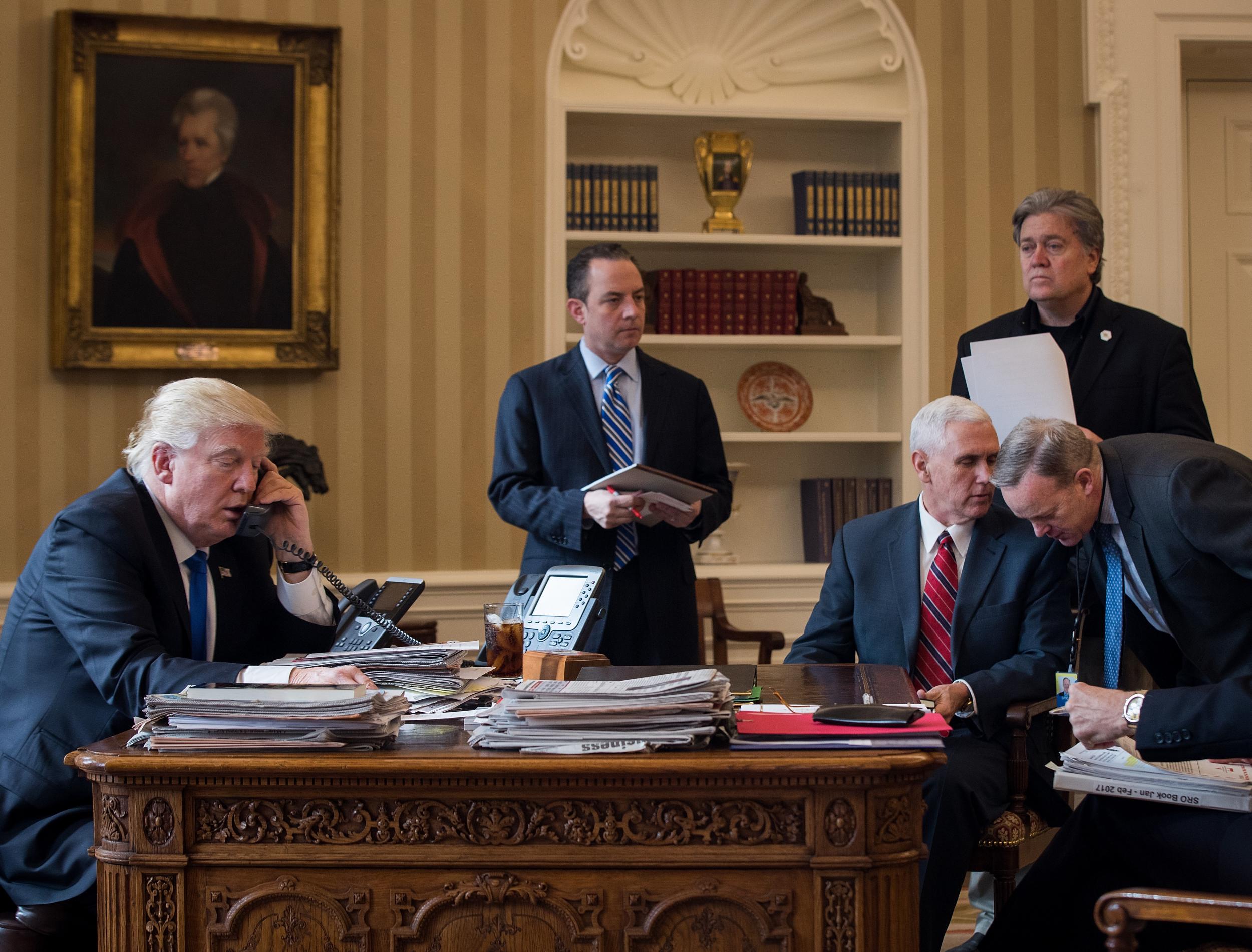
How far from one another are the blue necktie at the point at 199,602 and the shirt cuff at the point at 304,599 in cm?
24

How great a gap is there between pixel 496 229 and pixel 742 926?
3.49 metres

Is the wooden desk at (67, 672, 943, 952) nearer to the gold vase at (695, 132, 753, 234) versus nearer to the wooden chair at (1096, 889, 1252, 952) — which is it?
the wooden chair at (1096, 889, 1252, 952)

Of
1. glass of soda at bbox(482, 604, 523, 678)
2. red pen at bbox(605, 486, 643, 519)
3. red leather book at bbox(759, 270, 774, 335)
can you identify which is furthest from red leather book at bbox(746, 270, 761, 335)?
glass of soda at bbox(482, 604, 523, 678)

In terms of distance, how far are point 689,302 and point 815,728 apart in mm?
3276

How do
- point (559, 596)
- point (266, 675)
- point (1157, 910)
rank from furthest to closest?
point (559, 596)
point (266, 675)
point (1157, 910)

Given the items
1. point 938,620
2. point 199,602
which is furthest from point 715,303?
point 199,602

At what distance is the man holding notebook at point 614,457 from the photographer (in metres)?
3.15

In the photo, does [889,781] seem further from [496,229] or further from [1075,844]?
[496,229]

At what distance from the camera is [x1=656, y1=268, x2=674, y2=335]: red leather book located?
4.83 m

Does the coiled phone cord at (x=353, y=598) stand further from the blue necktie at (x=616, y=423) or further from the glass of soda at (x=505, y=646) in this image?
the blue necktie at (x=616, y=423)

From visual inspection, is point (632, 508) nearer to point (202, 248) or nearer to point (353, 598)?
point (353, 598)

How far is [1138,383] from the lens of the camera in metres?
3.06

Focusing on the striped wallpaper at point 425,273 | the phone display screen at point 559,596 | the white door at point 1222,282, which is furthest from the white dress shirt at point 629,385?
the white door at point 1222,282

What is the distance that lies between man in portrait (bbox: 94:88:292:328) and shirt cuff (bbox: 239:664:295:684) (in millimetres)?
2877
